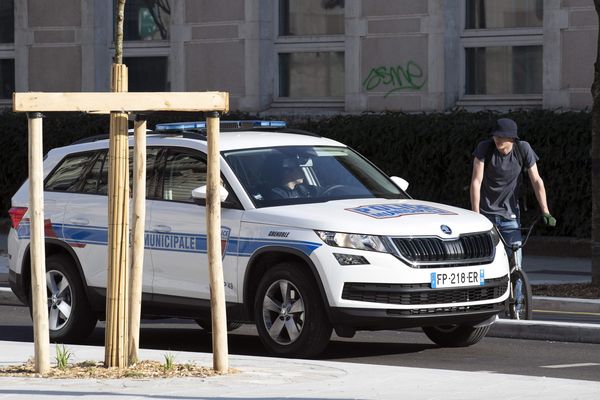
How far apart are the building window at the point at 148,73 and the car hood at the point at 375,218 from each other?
1548cm

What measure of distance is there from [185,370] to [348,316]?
4.98ft

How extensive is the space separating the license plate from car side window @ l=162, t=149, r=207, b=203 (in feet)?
7.06

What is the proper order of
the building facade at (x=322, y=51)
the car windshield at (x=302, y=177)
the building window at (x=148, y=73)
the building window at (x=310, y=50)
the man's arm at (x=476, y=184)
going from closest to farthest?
the car windshield at (x=302, y=177) → the man's arm at (x=476, y=184) → the building facade at (x=322, y=51) → the building window at (x=310, y=50) → the building window at (x=148, y=73)

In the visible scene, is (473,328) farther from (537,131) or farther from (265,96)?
(265,96)

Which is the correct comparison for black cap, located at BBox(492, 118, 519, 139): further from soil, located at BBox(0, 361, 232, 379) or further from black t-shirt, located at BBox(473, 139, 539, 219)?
soil, located at BBox(0, 361, 232, 379)

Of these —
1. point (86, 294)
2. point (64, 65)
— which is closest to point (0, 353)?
point (86, 294)

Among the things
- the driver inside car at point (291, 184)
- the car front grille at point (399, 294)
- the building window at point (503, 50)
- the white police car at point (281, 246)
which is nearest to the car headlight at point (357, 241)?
the white police car at point (281, 246)

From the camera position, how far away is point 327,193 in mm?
12141

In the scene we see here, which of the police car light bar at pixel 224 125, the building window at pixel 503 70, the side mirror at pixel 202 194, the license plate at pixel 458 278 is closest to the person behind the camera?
the license plate at pixel 458 278

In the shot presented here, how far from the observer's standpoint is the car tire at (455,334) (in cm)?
1233

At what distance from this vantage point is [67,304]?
1295 centimetres

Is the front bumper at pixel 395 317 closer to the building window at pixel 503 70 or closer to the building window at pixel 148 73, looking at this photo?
the building window at pixel 503 70

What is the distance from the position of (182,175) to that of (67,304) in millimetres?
1511

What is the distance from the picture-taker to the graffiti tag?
77.8 feet
